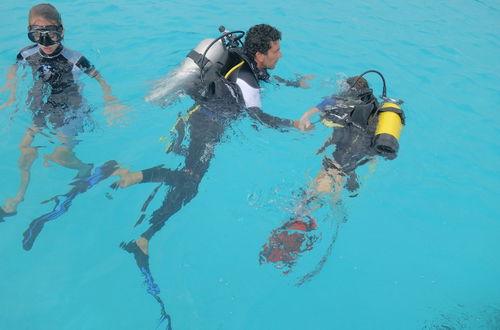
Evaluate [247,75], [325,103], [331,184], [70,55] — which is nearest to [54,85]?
[70,55]

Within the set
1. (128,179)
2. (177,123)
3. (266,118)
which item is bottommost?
(128,179)

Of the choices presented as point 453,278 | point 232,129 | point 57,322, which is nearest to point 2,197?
point 57,322

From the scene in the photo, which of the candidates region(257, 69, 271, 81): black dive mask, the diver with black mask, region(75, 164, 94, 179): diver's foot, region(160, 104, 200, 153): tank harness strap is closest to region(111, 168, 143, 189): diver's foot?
region(75, 164, 94, 179): diver's foot

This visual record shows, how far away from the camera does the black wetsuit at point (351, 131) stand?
3424 mm

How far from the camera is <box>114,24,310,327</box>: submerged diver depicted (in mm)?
3474

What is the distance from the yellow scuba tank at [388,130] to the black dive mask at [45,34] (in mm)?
3344

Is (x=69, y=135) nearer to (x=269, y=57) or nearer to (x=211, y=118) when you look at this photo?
(x=211, y=118)

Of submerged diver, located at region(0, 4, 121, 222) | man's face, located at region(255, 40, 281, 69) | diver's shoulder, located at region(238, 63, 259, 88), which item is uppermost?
man's face, located at region(255, 40, 281, 69)

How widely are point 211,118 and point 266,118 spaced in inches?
23.2

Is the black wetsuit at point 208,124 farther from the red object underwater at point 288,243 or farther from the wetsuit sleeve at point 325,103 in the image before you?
the red object underwater at point 288,243

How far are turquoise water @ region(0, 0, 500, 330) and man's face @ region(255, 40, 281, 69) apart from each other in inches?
28.6

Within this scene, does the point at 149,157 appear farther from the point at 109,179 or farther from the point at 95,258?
the point at 95,258

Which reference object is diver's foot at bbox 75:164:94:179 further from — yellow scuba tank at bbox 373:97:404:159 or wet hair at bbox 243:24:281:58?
yellow scuba tank at bbox 373:97:404:159

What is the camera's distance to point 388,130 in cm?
313
